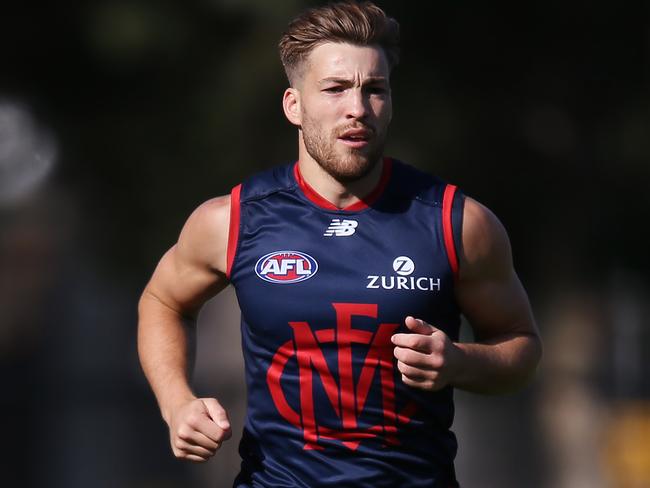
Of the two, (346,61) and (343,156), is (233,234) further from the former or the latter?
(346,61)

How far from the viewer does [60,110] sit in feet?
51.9

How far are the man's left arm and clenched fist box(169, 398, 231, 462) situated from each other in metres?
0.63

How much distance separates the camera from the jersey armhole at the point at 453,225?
5.07 metres

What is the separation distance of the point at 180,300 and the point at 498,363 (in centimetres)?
129

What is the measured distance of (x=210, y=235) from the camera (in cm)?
535

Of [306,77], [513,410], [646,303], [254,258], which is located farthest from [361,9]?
[646,303]

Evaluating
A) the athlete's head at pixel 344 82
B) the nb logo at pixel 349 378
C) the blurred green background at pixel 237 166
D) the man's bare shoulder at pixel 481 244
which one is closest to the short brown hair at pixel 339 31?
the athlete's head at pixel 344 82

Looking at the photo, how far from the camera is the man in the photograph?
16.5ft

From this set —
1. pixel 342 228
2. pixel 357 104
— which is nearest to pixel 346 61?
pixel 357 104

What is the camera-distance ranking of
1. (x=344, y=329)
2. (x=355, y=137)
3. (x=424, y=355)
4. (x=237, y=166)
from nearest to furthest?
1. (x=424, y=355)
2. (x=344, y=329)
3. (x=355, y=137)
4. (x=237, y=166)

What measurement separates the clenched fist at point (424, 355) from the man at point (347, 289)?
42mm

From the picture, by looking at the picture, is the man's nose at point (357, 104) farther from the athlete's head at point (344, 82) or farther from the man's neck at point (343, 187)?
the man's neck at point (343, 187)

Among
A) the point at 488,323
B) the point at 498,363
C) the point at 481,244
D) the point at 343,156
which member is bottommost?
the point at 498,363

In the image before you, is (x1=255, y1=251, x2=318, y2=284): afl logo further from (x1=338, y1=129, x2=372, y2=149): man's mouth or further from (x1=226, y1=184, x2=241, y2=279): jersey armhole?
(x1=338, y1=129, x2=372, y2=149): man's mouth
